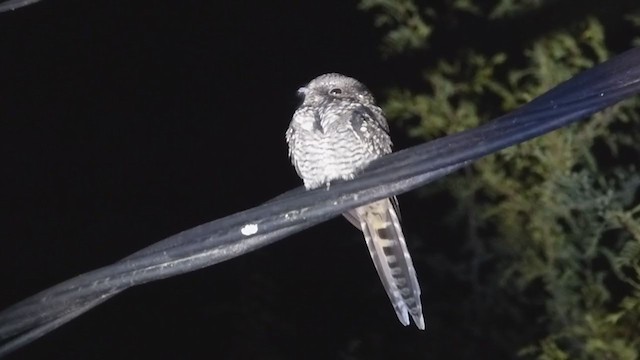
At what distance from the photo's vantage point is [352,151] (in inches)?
140

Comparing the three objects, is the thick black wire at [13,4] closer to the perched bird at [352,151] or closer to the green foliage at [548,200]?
the perched bird at [352,151]

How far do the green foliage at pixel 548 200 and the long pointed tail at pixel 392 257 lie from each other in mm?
766

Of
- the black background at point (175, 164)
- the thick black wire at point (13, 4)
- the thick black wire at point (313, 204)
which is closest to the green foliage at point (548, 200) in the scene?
the black background at point (175, 164)

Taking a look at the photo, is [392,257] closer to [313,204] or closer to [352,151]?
[352,151]

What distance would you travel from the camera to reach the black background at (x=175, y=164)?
16.3 ft

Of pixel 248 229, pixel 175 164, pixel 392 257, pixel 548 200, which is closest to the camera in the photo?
pixel 248 229

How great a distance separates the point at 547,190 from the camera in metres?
4.16

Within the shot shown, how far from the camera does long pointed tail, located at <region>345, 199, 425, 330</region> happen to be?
3275mm

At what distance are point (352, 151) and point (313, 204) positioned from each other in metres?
1.30

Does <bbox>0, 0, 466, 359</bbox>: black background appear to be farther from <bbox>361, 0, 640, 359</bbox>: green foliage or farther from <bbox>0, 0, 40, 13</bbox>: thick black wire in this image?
<bbox>0, 0, 40, 13</bbox>: thick black wire

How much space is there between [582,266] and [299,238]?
1.36m

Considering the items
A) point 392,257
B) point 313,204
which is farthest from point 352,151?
point 313,204

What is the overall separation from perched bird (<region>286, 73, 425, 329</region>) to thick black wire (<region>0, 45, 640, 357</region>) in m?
1.21

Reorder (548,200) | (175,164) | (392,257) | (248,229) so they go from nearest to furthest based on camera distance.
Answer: (248,229) < (392,257) < (548,200) < (175,164)
